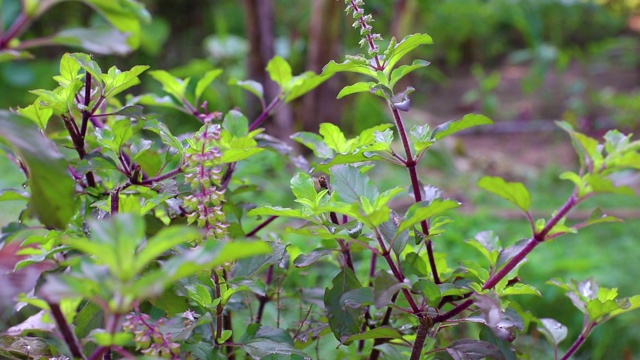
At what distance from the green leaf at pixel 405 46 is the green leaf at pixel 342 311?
0.61 feet

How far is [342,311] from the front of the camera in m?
0.56

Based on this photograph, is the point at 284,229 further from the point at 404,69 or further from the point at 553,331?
the point at 553,331

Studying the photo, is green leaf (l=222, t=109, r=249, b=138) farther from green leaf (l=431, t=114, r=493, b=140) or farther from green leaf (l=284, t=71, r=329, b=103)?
green leaf (l=431, t=114, r=493, b=140)

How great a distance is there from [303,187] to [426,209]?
124mm

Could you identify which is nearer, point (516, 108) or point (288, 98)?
point (288, 98)

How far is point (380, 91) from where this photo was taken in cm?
53

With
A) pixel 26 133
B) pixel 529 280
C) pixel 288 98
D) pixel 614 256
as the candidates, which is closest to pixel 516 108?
pixel 614 256

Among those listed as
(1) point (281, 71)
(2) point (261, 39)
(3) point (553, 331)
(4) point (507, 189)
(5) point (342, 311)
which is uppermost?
(2) point (261, 39)

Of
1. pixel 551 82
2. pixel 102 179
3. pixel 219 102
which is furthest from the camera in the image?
pixel 551 82

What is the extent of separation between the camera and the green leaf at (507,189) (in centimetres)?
46

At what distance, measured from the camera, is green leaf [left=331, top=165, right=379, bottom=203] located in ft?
1.76

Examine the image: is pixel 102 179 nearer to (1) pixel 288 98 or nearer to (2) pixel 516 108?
(1) pixel 288 98

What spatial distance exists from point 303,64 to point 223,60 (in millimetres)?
540

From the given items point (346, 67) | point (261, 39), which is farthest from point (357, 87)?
point (261, 39)
